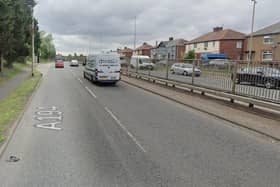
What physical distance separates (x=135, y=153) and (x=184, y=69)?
1079cm

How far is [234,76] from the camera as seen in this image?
39.0 ft

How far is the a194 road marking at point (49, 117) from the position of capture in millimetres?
8109

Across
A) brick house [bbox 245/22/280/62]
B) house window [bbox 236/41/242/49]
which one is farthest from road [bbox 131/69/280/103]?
house window [bbox 236/41/242/49]

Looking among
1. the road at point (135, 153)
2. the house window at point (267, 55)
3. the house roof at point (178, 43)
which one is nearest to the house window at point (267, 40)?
the house window at point (267, 55)

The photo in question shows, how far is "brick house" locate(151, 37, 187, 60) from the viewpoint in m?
95.6

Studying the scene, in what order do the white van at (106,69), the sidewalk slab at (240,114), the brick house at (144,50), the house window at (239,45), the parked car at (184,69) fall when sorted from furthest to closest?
the brick house at (144,50), the house window at (239,45), the white van at (106,69), the parked car at (184,69), the sidewalk slab at (240,114)

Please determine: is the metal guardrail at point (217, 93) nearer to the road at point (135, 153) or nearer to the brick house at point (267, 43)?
the road at point (135, 153)

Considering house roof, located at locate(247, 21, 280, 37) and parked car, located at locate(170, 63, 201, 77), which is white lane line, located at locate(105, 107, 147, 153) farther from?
house roof, located at locate(247, 21, 280, 37)

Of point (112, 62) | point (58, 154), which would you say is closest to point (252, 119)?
point (58, 154)

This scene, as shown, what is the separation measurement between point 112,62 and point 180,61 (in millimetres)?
6548

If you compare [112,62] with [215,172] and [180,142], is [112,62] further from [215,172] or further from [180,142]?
[215,172]

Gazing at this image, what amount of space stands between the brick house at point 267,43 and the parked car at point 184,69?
36.8 metres

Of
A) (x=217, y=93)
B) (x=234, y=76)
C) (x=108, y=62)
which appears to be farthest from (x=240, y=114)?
(x=108, y=62)

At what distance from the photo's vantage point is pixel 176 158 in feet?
18.0
